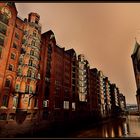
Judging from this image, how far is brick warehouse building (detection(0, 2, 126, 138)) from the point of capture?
95.8 ft

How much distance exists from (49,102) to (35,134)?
978 cm

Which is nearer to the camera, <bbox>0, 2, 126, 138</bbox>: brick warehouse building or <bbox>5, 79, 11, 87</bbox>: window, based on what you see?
<bbox>5, 79, 11, 87</bbox>: window

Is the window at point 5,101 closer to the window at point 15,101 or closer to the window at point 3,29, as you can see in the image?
the window at point 15,101

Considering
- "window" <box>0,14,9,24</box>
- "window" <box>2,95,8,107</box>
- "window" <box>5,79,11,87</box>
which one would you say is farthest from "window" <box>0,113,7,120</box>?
"window" <box>0,14,9,24</box>

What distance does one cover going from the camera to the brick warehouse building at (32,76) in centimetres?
2919

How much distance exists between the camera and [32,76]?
3378cm

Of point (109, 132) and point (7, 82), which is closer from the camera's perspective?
point (7, 82)

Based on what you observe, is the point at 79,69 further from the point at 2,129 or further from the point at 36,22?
the point at 2,129

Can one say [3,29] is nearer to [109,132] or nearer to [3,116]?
[3,116]

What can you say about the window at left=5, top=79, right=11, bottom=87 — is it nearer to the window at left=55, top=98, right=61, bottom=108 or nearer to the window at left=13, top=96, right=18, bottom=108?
the window at left=13, top=96, right=18, bottom=108

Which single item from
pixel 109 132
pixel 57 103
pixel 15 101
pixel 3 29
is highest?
pixel 3 29

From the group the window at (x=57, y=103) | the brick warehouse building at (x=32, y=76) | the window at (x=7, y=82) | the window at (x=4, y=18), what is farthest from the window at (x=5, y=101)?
the window at (x=57, y=103)

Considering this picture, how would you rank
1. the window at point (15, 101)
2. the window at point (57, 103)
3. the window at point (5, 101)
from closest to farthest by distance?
the window at point (5, 101)
the window at point (15, 101)
the window at point (57, 103)

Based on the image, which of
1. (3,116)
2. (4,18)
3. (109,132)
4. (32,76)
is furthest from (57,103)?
(4,18)
